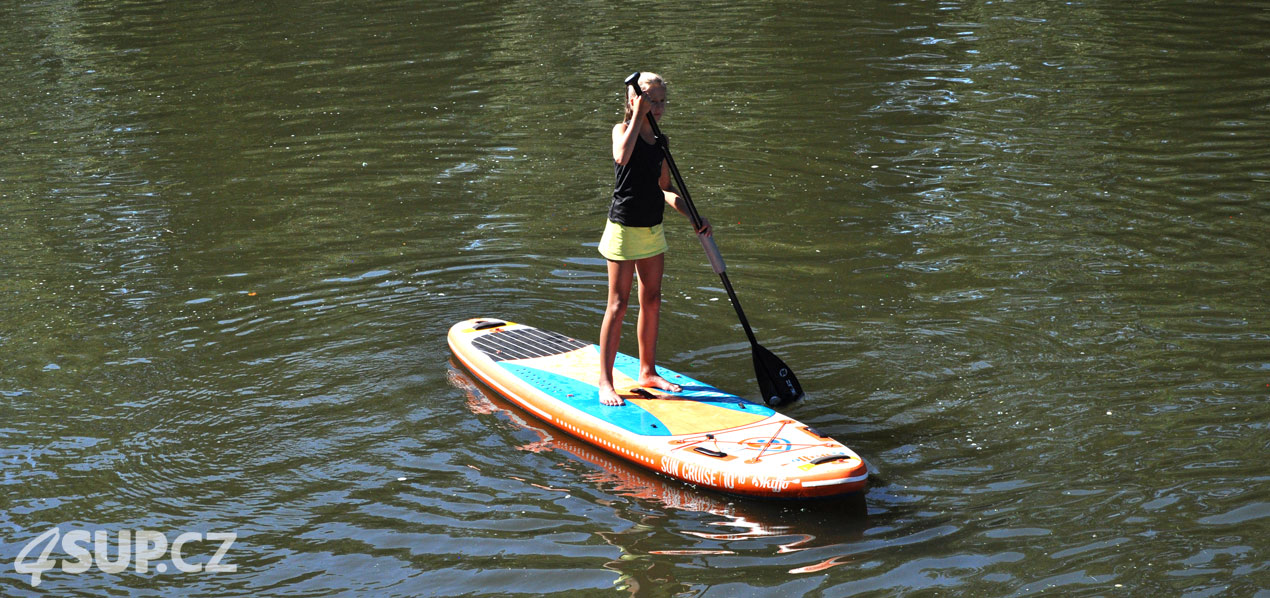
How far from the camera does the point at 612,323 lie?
655 cm

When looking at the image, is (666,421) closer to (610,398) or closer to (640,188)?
(610,398)

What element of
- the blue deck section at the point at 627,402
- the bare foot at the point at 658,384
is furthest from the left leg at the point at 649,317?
the blue deck section at the point at 627,402

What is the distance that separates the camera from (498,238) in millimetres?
9867

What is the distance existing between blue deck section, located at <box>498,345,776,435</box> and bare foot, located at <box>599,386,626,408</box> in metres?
0.03

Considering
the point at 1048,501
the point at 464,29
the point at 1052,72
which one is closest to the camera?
the point at 1048,501

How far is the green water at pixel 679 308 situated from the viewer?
213 inches

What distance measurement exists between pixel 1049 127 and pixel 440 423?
801 centimetres

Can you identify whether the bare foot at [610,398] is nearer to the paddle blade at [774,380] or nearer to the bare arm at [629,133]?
the paddle blade at [774,380]

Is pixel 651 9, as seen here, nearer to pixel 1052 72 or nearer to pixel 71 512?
pixel 1052 72

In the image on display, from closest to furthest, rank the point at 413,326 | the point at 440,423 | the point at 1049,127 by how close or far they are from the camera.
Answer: the point at 440,423, the point at 413,326, the point at 1049,127

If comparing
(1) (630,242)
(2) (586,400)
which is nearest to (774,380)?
(2) (586,400)

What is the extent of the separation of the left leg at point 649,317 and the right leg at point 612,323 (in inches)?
3.2

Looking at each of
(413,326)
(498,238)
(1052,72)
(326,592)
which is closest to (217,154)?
(498,238)

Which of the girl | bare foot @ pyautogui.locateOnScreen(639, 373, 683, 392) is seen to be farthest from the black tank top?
bare foot @ pyautogui.locateOnScreen(639, 373, 683, 392)
